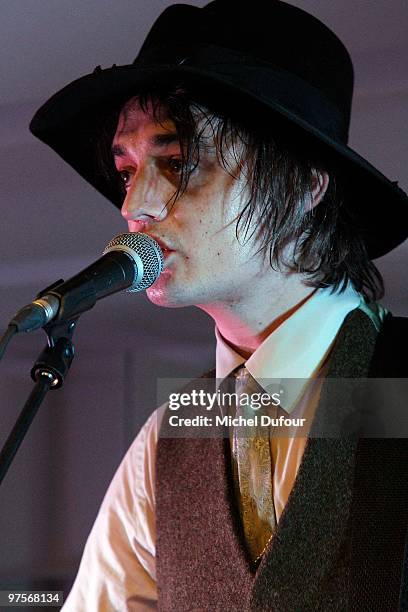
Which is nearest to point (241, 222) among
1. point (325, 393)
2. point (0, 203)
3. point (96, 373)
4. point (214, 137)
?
point (214, 137)

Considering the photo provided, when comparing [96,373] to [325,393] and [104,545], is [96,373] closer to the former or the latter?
[104,545]

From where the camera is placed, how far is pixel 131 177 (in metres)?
1.12

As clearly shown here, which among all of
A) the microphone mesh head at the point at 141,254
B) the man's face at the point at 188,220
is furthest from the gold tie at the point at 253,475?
the microphone mesh head at the point at 141,254

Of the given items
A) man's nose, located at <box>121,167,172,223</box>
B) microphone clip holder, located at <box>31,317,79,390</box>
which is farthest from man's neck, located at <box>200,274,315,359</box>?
microphone clip holder, located at <box>31,317,79,390</box>

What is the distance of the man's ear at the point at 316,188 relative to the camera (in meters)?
1.12

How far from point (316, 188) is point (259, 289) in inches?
5.6

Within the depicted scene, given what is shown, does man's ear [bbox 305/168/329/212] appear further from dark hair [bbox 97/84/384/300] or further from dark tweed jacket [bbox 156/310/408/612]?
dark tweed jacket [bbox 156/310/408/612]

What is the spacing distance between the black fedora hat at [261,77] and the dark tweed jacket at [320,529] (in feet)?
0.50

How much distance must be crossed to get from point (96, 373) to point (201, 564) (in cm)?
52

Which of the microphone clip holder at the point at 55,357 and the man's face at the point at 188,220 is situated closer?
the microphone clip holder at the point at 55,357

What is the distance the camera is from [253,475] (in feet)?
3.50

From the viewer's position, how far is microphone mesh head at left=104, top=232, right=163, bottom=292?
874 mm

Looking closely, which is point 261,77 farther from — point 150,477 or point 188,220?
point 150,477

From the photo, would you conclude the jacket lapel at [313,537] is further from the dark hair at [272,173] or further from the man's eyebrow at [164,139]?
the man's eyebrow at [164,139]
